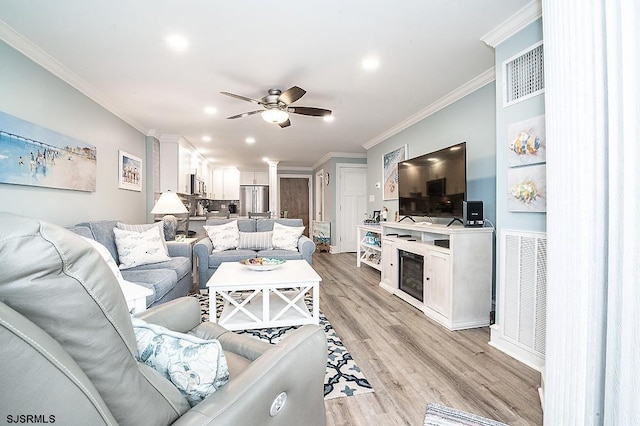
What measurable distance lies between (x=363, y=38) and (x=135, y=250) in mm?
2877

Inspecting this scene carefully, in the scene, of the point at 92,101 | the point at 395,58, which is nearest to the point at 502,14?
the point at 395,58

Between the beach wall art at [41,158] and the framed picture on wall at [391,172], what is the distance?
4132 millimetres

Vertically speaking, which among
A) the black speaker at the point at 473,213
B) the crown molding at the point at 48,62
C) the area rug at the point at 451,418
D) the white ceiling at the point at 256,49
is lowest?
the area rug at the point at 451,418

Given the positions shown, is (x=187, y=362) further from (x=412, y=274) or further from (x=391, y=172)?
(x=391, y=172)

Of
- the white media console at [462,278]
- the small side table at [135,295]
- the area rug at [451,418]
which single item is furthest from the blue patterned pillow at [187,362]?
the white media console at [462,278]

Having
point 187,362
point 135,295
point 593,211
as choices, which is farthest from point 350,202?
point 187,362

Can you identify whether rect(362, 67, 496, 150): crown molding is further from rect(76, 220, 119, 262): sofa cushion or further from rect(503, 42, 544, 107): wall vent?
rect(76, 220, 119, 262): sofa cushion

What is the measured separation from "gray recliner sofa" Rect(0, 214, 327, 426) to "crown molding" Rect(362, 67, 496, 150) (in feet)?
11.0

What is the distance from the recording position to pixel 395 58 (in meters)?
2.55

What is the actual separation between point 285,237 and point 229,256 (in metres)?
0.84

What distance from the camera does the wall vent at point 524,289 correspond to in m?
1.94

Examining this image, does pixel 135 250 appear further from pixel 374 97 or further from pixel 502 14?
pixel 502 14

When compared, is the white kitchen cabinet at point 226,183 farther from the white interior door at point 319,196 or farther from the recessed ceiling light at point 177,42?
the recessed ceiling light at point 177,42

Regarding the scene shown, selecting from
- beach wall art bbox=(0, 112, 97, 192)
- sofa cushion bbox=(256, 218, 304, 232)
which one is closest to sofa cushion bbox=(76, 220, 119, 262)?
beach wall art bbox=(0, 112, 97, 192)
